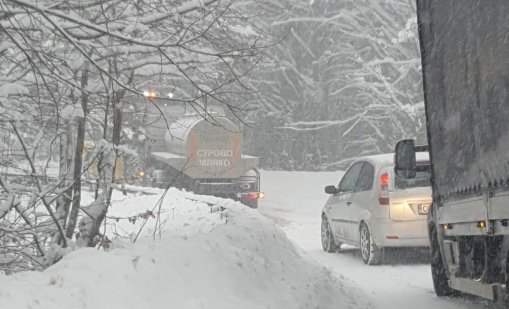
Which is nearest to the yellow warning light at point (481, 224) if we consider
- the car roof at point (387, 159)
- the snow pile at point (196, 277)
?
the snow pile at point (196, 277)

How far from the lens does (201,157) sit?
20.2 meters

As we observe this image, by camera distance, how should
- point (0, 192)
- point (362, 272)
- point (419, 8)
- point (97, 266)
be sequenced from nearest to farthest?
point (97, 266) → point (0, 192) → point (419, 8) → point (362, 272)

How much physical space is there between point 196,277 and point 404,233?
5.40 meters

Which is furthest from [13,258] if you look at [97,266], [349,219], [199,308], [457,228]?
[349,219]

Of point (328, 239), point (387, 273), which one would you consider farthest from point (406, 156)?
point (328, 239)

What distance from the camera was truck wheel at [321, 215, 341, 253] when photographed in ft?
42.3

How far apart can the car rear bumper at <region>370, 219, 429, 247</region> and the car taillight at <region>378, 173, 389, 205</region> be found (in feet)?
1.01

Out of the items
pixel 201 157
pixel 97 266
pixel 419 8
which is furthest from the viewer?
pixel 201 157

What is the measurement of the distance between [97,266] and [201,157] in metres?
15.4

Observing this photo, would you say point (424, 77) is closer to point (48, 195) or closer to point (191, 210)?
point (48, 195)

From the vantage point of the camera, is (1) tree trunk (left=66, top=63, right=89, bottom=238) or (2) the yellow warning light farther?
(1) tree trunk (left=66, top=63, right=89, bottom=238)

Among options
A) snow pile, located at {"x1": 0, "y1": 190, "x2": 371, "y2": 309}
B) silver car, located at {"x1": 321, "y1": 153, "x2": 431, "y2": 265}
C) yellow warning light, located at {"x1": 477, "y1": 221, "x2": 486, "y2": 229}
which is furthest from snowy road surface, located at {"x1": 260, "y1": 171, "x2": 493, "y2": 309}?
yellow warning light, located at {"x1": 477, "y1": 221, "x2": 486, "y2": 229}

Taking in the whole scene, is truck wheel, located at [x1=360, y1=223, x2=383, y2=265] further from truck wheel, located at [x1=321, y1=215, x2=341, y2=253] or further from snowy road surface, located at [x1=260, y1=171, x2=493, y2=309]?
truck wheel, located at [x1=321, y1=215, x2=341, y2=253]

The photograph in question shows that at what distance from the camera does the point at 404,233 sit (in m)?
10.2
